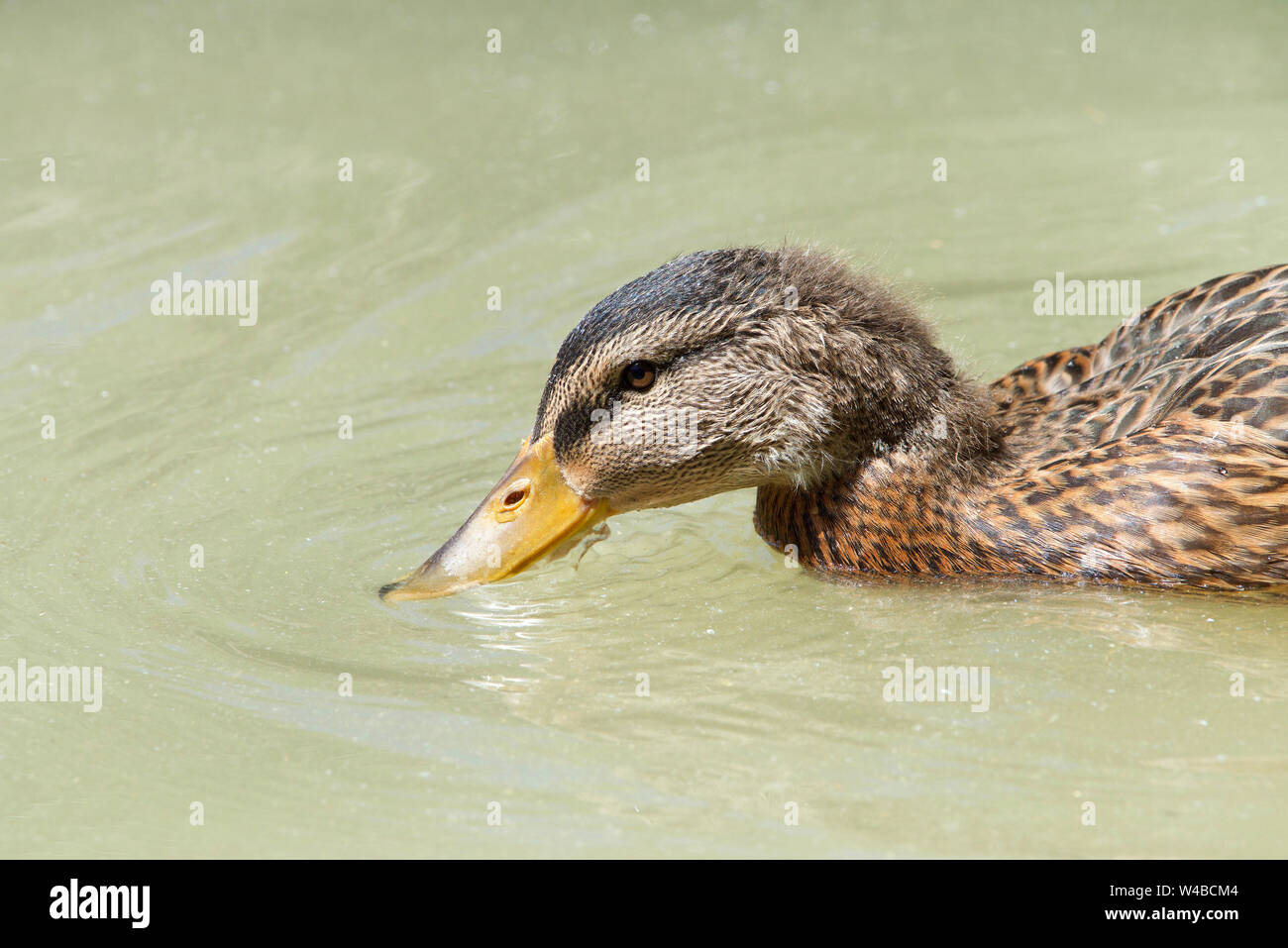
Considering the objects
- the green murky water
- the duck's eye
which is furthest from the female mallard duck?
the green murky water

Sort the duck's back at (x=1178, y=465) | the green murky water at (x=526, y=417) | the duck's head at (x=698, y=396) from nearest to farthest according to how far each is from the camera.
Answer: the green murky water at (x=526, y=417) < the duck's back at (x=1178, y=465) < the duck's head at (x=698, y=396)

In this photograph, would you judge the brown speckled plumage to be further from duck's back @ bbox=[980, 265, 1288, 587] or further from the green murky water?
the green murky water

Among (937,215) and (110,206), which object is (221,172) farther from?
(937,215)

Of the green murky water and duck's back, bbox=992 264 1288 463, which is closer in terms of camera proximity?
the green murky water

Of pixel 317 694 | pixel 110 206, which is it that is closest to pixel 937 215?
pixel 110 206

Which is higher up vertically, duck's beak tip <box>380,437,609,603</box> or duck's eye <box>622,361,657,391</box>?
duck's eye <box>622,361,657,391</box>

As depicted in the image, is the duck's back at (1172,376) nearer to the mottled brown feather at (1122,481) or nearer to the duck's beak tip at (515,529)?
the mottled brown feather at (1122,481)

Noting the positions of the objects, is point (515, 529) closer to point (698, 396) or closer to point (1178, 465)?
point (698, 396)

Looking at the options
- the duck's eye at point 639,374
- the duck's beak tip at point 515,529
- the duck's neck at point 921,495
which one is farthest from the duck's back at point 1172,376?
the duck's beak tip at point 515,529
